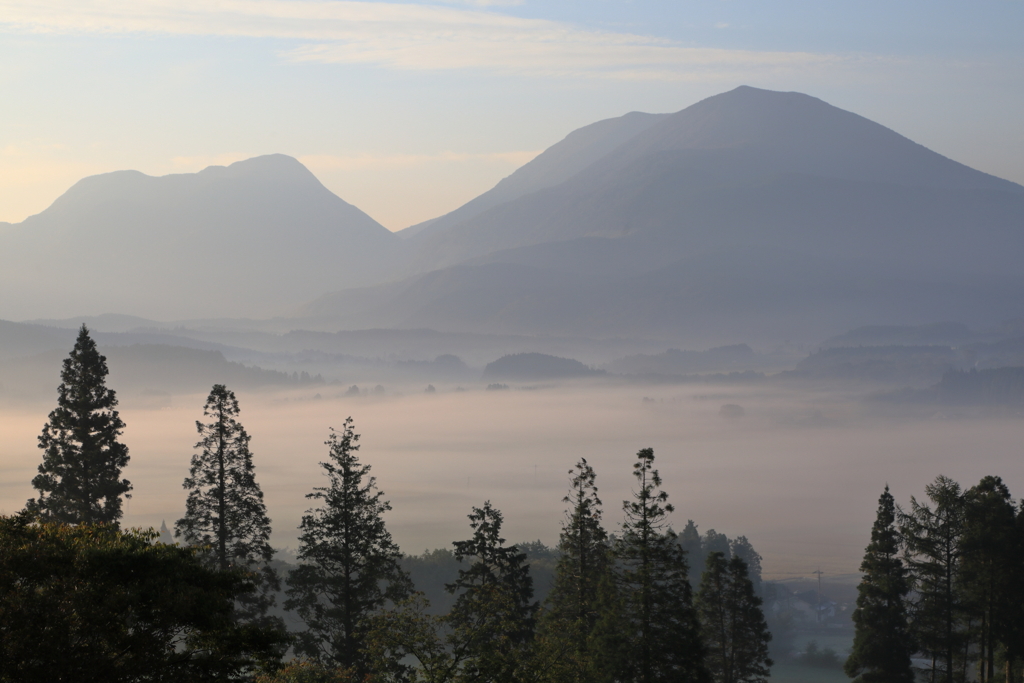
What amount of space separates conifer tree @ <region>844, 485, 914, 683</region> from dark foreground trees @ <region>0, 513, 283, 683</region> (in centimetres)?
4347

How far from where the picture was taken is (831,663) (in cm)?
16125

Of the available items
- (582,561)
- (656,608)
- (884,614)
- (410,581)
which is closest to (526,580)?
(582,561)

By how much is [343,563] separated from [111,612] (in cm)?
3100

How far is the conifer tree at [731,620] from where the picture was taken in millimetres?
57875

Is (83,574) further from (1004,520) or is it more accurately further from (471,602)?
(1004,520)

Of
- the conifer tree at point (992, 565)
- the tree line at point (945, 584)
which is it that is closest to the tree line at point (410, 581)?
the tree line at point (945, 584)

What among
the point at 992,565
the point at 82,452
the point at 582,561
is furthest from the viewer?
the point at 992,565

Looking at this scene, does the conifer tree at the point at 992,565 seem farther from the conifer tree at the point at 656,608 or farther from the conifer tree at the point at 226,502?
the conifer tree at the point at 226,502

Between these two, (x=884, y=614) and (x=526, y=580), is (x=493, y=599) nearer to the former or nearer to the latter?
(x=526, y=580)

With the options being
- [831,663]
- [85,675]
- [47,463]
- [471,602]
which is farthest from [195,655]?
[831,663]

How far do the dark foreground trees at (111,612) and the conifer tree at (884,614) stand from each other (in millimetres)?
43469

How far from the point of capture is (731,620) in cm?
5825

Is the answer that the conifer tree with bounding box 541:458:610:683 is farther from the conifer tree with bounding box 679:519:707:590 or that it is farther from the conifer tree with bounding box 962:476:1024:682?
the conifer tree with bounding box 679:519:707:590

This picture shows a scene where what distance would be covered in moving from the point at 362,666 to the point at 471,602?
20.8 feet
